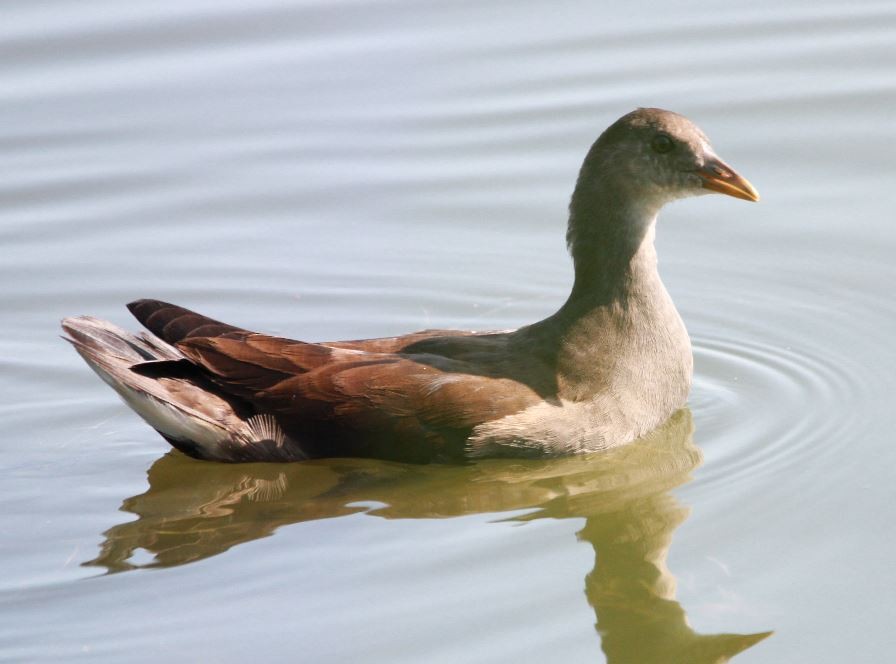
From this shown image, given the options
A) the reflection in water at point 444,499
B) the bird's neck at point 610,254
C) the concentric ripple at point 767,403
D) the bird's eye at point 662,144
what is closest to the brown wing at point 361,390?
the reflection in water at point 444,499

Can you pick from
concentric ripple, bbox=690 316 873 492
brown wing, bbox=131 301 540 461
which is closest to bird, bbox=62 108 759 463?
brown wing, bbox=131 301 540 461

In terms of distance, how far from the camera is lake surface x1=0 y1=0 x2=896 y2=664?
20.0 ft

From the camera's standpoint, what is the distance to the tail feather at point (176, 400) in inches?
281

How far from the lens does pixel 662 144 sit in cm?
748

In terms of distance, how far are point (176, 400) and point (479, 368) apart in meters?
1.30

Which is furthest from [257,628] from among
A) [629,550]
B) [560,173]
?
[560,173]

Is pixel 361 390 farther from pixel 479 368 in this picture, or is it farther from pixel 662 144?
pixel 662 144

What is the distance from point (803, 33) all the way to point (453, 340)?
475 cm

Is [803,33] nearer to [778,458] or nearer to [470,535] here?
[778,458]

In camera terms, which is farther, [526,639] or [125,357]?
[125,357]

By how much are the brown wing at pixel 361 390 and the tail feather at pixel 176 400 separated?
0.08 metres

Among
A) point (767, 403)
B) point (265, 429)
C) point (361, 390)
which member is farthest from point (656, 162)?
point (265, 429)

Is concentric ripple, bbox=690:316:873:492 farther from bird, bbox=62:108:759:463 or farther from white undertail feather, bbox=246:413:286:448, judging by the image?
white undertail feather, bbox=246:413:286:448

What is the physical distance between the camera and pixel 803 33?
437 inches
